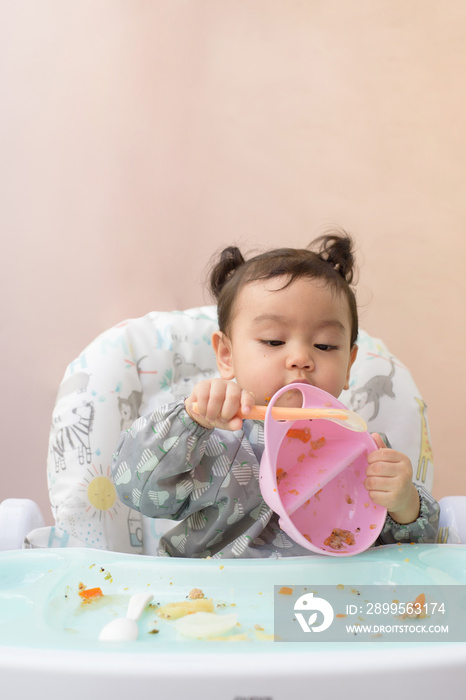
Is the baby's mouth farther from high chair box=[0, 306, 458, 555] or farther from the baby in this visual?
high chair box=[0, 306, 458, 555]

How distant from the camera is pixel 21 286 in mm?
1509

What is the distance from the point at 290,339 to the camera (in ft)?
2.60

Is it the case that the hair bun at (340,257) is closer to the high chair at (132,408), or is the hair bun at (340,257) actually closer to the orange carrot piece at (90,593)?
the high chair at (132,408)

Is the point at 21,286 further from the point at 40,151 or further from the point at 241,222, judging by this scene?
the point at 241,222

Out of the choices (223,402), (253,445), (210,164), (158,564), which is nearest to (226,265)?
(253,445)

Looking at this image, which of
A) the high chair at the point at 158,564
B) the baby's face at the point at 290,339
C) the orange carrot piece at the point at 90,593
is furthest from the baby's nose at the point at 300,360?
the orange carrot piece at the point at 90,593

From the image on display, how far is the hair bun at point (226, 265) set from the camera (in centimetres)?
98

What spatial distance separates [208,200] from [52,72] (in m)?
0.44

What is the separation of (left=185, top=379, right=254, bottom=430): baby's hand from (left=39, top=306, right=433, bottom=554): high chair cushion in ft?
0.90

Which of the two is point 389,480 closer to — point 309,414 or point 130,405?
Result: point 309,414

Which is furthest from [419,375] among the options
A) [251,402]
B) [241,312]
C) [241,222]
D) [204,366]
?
[251,402]

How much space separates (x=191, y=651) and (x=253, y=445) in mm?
463

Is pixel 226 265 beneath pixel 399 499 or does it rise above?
above

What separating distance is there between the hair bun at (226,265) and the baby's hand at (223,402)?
35cm
